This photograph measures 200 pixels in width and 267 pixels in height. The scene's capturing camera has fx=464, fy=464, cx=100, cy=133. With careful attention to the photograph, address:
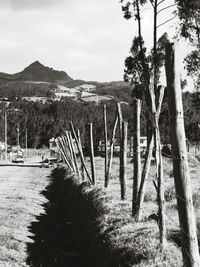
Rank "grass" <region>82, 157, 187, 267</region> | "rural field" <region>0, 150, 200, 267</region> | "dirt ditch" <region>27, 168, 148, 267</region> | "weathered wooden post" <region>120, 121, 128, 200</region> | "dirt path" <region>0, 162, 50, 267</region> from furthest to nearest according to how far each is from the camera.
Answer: "weathered wooden post" <region>120, 121, 128, 200</region>, "dirt path" <region>0, 162, 50, 267</region>, "dirt ditch" <region>27, 168, 148, 267</region>, "rural field" <region>0, 150, 200, 267</region>, "grass" <region>82, 157, 187, 267</region>

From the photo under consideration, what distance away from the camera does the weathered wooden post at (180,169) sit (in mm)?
4648

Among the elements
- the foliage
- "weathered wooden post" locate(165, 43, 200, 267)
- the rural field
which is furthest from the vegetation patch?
the foliage

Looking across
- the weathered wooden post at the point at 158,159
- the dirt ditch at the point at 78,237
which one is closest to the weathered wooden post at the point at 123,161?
the dirt ditch at the point at 78,237

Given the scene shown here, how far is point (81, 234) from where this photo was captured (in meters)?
10.3

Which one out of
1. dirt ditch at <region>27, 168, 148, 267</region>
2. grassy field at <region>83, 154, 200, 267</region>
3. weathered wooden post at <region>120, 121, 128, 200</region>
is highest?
weathered wooden post at <region>120, 121, 128, 200</region>

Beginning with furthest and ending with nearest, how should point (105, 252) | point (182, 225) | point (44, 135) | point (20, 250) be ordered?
point (44, 135) < point (20, 250) < point (105, 252) < point (182, 225)

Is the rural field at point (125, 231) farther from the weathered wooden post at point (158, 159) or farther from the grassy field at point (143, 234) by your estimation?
the weathered wooden post at point (158, 159)

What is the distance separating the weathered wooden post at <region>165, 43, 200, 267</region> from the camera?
183 inches

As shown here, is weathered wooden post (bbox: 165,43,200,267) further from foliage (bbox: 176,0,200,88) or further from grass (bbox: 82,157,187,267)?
foliage (bbox: 176,0,200,88)

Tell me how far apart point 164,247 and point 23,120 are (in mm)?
131006

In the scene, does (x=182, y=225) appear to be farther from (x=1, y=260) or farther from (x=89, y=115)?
(x=89, y=115)

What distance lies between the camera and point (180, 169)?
4.75 m

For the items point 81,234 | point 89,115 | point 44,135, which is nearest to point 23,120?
point 44,135

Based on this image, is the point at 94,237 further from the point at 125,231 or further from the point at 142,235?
the point at 142,235
